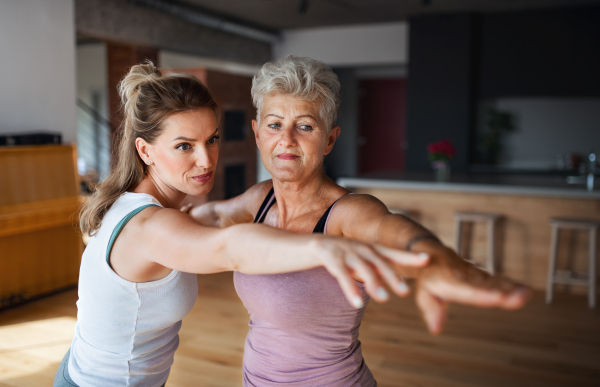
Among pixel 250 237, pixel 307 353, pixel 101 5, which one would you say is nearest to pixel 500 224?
pixel 307 353

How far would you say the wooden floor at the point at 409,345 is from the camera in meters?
3.00

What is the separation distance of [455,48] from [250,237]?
7.45 metres

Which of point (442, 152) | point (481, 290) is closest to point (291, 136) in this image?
point (481, 290)

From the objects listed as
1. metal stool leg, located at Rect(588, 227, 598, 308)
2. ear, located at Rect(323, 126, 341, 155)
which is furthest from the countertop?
ear, located at Rect(323, 126, 341, 155)

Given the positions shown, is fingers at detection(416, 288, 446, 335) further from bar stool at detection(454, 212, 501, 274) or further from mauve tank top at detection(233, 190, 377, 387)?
bar stool at detection(454, 212, 501, 274)

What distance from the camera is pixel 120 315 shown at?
3.96 ft

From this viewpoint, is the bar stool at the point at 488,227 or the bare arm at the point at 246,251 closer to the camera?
the bare arm at the point at 246,251

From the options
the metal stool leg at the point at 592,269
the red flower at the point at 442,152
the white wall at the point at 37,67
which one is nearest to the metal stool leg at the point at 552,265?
the metal stool leg at the point at 592,269

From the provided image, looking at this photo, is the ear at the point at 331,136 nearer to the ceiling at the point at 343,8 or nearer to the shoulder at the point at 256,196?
the shoulder at the point at 256,196

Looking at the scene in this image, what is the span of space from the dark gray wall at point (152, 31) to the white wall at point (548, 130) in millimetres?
4715

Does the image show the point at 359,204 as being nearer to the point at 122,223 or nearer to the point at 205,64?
the point at 122,223

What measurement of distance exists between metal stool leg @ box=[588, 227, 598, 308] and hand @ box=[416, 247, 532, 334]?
4.30 meters

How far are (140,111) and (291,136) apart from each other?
1.33 ft

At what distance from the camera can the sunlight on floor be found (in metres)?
3.02
